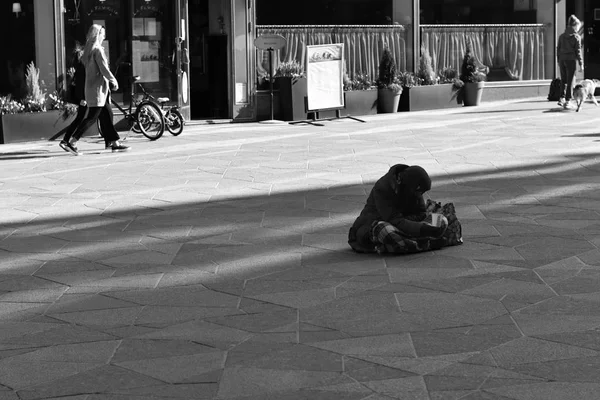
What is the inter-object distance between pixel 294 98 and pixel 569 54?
5.65 metres

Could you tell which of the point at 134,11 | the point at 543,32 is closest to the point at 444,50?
the point at 543,32

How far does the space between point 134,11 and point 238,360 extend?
14.1 meters

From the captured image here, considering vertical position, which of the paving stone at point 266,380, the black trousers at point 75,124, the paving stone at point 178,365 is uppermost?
the black trousers at point 75,124

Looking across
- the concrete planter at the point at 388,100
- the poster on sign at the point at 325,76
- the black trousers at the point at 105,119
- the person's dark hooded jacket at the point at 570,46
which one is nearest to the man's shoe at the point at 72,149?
the black trousers at the point at 105,119

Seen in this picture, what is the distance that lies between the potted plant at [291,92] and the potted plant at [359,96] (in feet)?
3.47

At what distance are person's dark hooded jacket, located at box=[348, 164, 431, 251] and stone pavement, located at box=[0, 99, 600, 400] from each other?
0.65 feet

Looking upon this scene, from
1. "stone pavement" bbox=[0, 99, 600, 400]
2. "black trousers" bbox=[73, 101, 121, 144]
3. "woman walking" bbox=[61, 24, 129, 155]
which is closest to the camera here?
"stone pavement" bbox=[0, 99, 600, 400]

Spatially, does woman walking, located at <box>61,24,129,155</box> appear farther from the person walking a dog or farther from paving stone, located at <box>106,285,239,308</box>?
the person walking a dog

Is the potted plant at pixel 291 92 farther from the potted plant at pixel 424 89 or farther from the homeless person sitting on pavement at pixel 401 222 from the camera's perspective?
the homeless person sitting on pavement at pixel 401 222

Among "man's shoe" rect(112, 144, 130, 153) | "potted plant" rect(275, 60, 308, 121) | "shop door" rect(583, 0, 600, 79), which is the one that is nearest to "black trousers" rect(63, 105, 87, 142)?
"man's shoe" rect(112, 144, 130, 153)

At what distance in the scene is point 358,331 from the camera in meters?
6.12

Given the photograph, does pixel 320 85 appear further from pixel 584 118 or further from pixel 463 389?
pixel 463 389

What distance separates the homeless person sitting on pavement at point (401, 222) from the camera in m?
8.11

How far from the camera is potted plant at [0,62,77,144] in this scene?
16750mm
